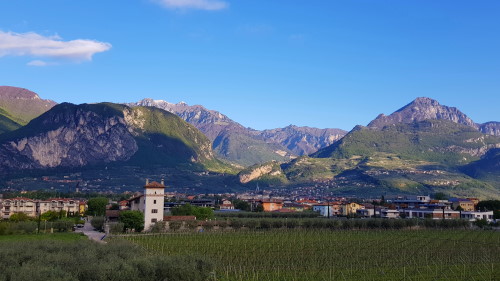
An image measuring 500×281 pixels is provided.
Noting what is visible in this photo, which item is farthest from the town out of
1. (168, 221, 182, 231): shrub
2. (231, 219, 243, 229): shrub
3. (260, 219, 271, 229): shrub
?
(260, 219, 271, 229): shrub

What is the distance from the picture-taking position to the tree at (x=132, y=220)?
3875 inches

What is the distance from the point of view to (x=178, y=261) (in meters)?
41.4

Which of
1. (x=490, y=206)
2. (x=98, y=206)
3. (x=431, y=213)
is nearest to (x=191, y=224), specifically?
(x=98, y=206)

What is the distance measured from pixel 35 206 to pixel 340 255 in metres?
104

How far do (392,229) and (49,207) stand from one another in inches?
3549

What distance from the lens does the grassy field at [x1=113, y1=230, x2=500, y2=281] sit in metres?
50.6

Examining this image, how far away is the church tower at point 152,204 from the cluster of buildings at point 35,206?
38.5 m

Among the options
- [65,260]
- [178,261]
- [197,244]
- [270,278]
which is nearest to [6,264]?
[65,260]

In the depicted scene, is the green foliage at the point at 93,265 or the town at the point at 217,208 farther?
the town at the point at 217,208

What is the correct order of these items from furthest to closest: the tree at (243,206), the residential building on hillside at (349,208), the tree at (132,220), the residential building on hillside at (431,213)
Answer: the tree at (243,206) < the residential building on hillside at (349,208) < the residential building on hillside at (431,213) < the tree at (132,220)

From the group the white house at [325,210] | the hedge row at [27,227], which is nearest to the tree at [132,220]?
the hedge row at [27,227]

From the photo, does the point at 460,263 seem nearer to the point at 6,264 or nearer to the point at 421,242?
the point at 421,242

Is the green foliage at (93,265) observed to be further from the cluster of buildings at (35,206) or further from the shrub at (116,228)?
the cluster of buildings at (35,206)

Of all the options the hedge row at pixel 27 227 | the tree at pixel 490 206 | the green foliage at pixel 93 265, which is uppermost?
the tree at pixel 490 206
